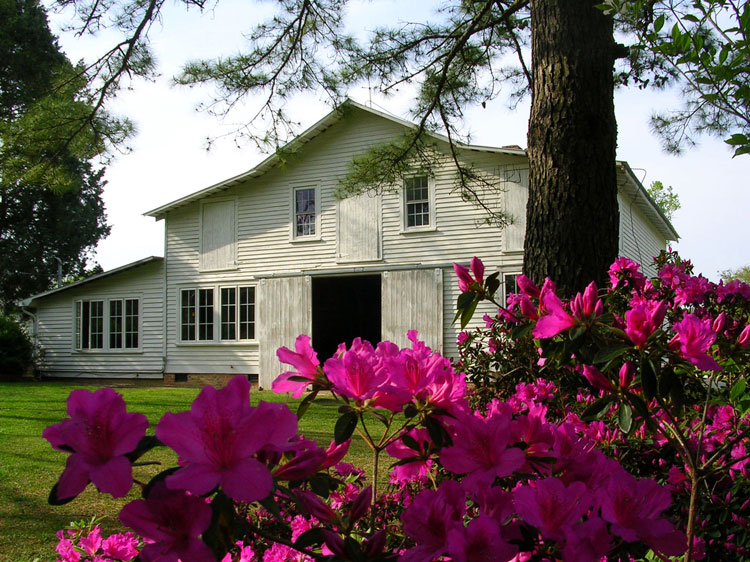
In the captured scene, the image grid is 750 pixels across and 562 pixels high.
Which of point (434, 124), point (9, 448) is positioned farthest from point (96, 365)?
point (434, 124)

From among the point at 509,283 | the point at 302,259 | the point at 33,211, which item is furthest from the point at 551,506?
the point at 33,211

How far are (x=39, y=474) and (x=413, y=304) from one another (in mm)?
9744

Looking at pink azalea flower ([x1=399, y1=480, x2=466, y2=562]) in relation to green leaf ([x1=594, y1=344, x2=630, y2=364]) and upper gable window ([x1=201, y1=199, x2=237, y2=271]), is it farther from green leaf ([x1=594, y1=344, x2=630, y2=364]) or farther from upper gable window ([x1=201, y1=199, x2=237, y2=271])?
upper gable window ([x1=201, y1=199, x2=237, y2=271])

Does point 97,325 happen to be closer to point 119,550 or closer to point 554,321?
point 119,550

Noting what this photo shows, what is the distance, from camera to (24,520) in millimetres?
5031

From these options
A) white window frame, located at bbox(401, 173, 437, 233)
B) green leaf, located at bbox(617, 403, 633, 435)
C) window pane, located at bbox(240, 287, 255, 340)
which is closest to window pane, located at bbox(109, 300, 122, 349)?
window pane, located at bbox(240, 287, 255, 340)

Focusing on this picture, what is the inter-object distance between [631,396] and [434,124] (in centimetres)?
837

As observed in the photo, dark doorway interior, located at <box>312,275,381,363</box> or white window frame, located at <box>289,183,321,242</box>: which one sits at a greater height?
white window frame, located at <box>289,183,321,242</box>

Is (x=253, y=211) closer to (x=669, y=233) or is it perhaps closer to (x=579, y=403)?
(x=669, y=233)

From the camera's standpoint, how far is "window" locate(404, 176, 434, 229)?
15.7 meters

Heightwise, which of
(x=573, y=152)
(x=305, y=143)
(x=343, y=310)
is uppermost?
(x=305, y=143)

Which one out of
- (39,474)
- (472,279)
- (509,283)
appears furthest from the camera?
(509,283)

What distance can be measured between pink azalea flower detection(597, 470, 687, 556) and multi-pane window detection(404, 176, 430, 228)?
14907 millimetres

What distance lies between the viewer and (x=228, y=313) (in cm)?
1770
